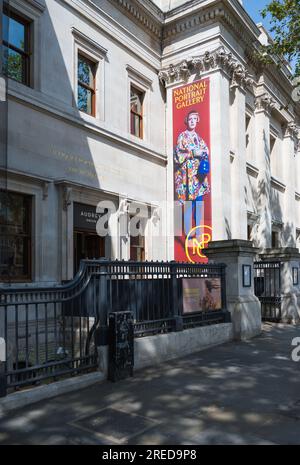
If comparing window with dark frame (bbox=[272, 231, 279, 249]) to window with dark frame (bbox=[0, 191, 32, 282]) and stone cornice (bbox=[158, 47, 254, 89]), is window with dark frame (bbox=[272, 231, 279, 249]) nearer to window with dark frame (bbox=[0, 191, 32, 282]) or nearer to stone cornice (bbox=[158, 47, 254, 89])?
stone cornice (bbox=[158, 47, 254, 89])

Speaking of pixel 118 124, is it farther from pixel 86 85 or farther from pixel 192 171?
pixel 192 171

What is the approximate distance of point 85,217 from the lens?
14.1m

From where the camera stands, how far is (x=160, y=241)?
18.0 metres

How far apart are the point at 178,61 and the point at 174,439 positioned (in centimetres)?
1693

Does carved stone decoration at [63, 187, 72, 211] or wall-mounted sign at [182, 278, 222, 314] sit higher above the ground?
carved stone decoration at [63, 187, 72, 211]

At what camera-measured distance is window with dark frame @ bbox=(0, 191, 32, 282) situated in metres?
11.4

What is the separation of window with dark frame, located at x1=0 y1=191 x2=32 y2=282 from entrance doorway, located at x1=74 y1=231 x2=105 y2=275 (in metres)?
2.04

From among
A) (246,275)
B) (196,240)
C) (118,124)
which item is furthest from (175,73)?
(246,275)

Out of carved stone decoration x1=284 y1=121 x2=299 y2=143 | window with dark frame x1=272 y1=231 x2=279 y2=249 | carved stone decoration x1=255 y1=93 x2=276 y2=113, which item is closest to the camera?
carved stone decoration x1=255 y1=93 x2=276 y2=113

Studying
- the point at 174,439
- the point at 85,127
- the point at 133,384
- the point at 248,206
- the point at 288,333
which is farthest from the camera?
the point at 248,206

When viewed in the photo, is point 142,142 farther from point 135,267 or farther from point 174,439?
point 174,439

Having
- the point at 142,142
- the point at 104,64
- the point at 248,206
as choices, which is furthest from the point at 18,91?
the point at 248,206

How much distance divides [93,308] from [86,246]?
7.87 metres

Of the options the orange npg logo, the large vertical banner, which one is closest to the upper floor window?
the large vertical banner
